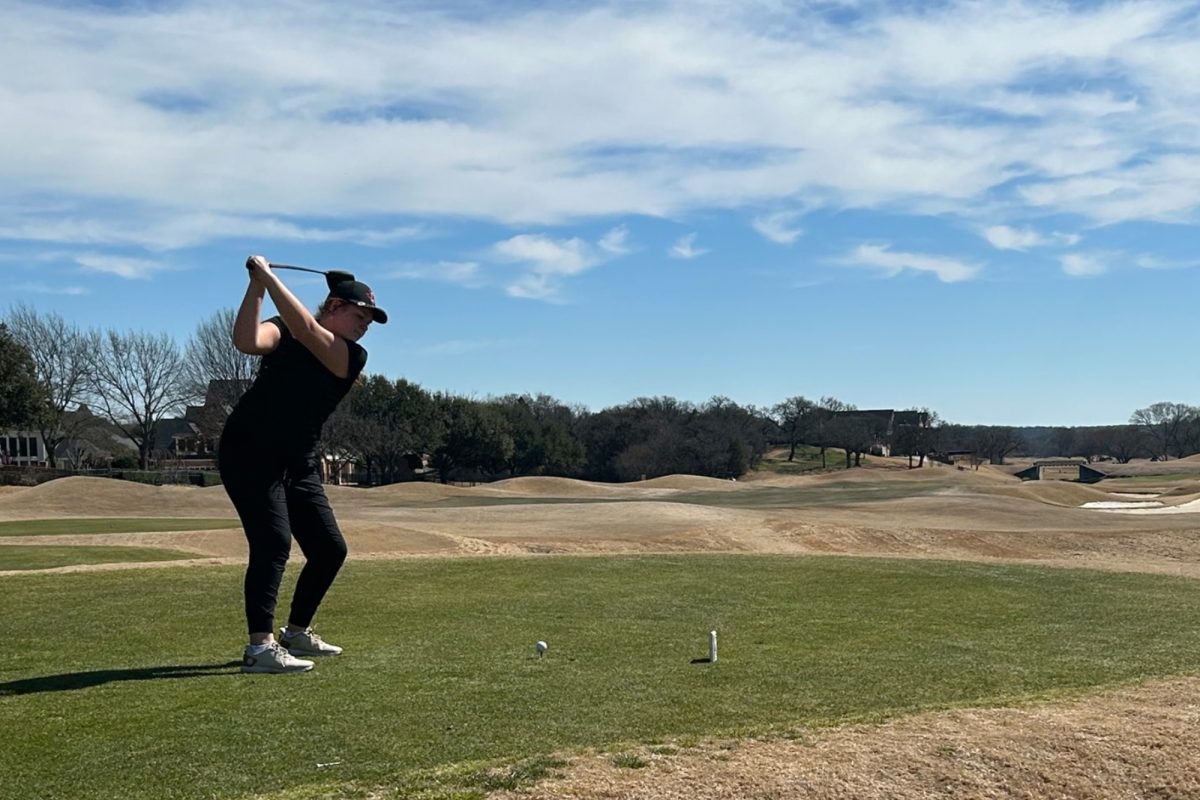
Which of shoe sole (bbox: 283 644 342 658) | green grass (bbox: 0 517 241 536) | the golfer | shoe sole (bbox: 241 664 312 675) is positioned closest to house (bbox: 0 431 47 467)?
green grass (bbox: 0 517 241 536)

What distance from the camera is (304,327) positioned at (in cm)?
691

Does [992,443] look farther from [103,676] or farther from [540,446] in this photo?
[103,676]

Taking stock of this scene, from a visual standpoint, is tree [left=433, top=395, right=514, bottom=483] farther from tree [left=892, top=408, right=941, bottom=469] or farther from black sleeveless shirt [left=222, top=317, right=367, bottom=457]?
black sleeveless shirt [left=222, top=317, right=367, bottom=457]

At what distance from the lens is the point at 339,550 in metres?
7.78

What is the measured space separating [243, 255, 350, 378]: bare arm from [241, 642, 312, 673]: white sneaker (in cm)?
178

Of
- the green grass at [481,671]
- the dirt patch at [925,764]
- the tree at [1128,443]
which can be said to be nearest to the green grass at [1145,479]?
the tree at [1128,443]

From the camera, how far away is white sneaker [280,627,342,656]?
7.75 metres

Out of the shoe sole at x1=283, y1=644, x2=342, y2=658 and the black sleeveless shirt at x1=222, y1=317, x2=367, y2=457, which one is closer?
the black sleeveless shirt at x1=222, y1=317, x2=367, y2=457

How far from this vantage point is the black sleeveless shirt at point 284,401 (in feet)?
23.5

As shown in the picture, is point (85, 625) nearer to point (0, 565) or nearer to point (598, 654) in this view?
point (598, 654)

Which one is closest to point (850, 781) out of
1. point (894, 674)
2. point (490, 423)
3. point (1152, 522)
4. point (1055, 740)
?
point (1055, 740)

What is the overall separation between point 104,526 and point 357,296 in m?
30.8

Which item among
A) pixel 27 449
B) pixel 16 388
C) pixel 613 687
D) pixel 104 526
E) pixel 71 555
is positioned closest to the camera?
pixel 613 687

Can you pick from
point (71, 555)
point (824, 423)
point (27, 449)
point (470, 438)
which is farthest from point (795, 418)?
point (71, 555)
